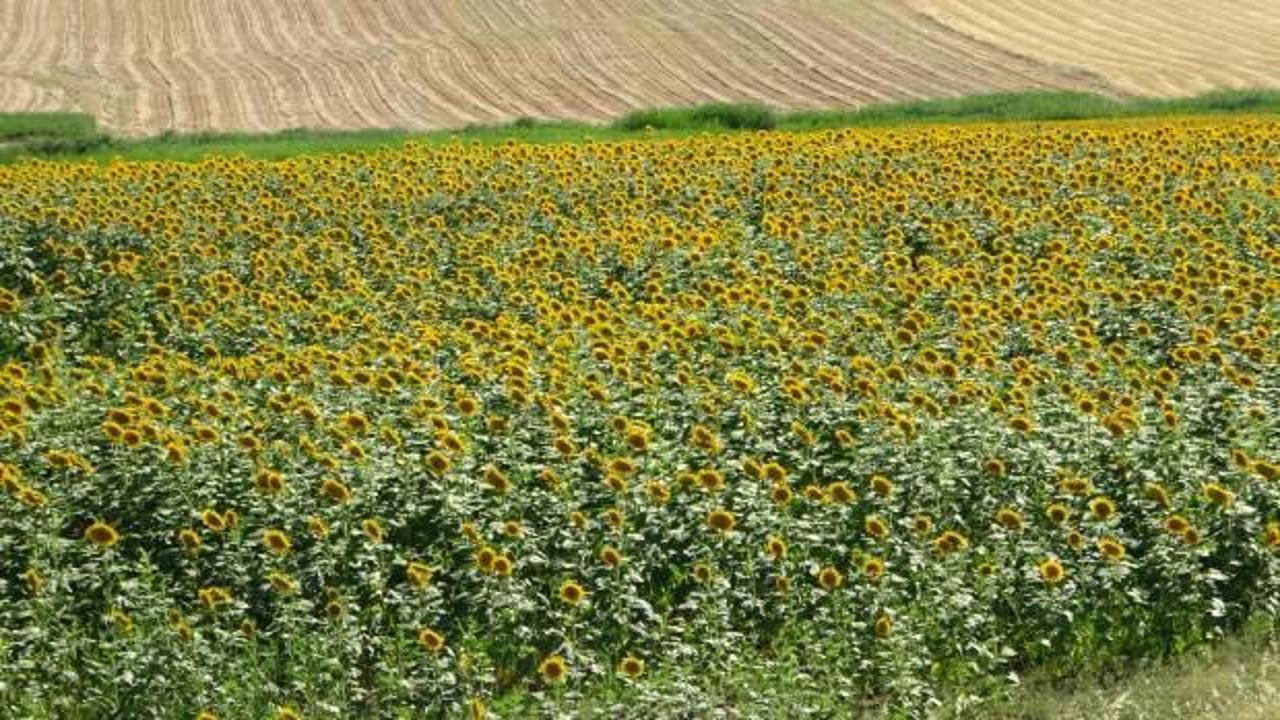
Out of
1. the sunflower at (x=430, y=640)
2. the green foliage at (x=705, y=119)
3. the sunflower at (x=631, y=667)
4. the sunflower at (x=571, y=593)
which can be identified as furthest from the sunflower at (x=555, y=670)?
the green foliage at (x=705, y=119)

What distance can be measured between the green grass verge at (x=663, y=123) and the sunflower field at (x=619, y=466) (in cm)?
1100

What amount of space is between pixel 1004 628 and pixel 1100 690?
542 mm

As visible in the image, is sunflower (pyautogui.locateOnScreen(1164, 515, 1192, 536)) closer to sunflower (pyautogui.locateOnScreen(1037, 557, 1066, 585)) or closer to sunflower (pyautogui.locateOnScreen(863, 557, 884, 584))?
sunflower (pyautogui.locateOnScreen(1037, 557, 1066, 585))

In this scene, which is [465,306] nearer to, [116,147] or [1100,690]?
[1100,690]

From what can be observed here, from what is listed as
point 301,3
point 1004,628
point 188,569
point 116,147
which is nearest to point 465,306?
point 188,569

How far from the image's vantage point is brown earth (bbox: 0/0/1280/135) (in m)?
33.3

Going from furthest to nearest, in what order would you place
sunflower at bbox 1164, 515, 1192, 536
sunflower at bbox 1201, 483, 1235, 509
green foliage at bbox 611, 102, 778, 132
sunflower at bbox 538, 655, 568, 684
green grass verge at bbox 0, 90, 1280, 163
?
green foliage at bbox 611, 102, 778, 132 < green grass verge at bbox 0, 90, 1280, 163 < sunflower at bbox 1201, 483, 1235, 509 < sunflower at bbox 1164, 515, 1192, 536 < sunflower at bbox 538, 655, 568, 684

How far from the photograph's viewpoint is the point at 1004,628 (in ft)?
24.7

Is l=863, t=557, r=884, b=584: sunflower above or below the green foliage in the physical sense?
above

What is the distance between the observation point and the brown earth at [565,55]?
33.3 m

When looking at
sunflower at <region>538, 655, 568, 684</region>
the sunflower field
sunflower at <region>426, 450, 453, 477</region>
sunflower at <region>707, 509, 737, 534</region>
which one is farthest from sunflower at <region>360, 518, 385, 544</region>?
sunflower at <region>707, 509, 737, 534</region>

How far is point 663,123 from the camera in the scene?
2731 centimetres

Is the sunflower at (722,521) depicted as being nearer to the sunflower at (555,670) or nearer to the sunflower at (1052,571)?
the sunflower at (555,670)

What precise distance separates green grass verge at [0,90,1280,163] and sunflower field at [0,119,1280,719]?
10999 millimetres
